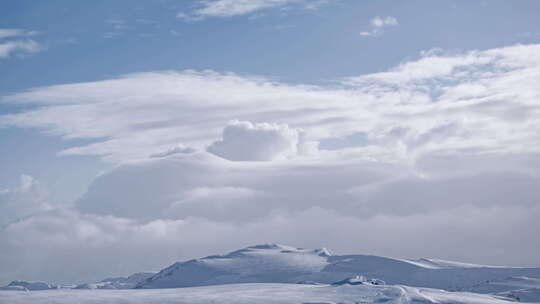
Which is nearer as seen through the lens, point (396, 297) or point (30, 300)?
point (30, 300)

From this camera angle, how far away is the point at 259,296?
167 meters

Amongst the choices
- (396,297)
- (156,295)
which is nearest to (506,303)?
(396,297)

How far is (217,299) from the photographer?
162 metres

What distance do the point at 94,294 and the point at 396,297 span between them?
299 ft

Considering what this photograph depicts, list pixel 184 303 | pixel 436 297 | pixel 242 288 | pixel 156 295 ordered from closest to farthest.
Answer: pixel 184 303 < pixel 156 295 < pixel 436 297 < pixel 242 288

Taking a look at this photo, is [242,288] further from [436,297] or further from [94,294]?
[436,297]

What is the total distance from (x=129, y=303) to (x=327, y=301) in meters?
54.7

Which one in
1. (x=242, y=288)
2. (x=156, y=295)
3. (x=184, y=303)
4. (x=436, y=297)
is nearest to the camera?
(x=184, y=303)

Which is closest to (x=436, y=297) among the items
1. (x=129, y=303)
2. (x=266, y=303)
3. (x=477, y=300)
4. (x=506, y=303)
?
(x=477, y=300)

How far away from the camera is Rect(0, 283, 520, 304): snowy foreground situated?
157m

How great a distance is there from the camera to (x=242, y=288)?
19712 centimetres

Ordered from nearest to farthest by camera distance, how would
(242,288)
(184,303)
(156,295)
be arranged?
(184,303), (156,295), (242,288)

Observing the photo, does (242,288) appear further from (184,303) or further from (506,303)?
(506,303)

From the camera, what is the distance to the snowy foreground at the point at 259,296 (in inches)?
6196
